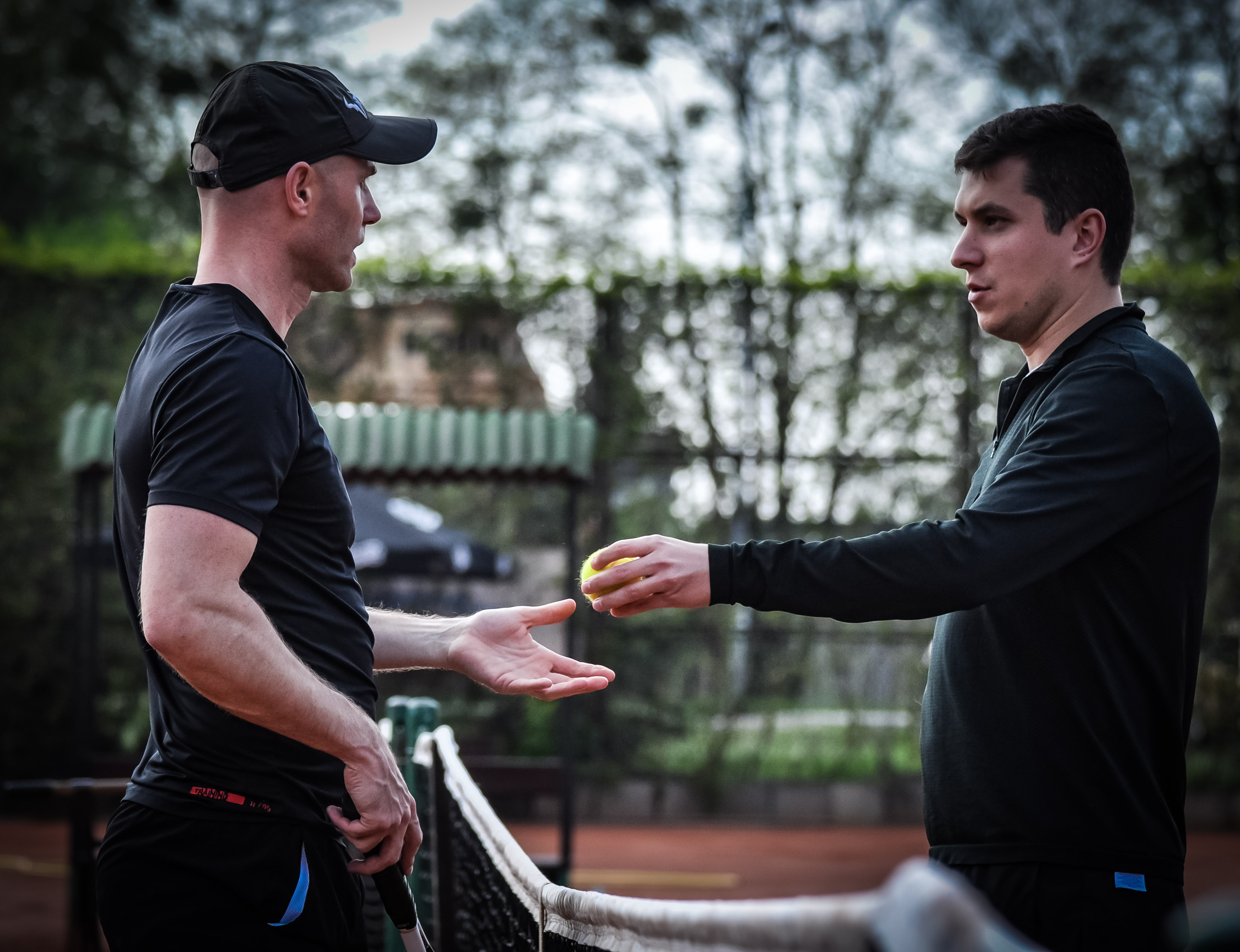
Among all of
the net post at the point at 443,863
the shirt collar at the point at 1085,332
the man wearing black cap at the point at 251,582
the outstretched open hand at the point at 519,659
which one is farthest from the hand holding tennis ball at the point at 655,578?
the net post at the point at 443,863

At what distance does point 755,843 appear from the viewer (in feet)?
35.9

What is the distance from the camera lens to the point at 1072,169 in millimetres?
2459

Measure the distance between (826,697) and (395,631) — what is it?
9.53 metres

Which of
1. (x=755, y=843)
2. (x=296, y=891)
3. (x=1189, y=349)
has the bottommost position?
(x=755, y=843)

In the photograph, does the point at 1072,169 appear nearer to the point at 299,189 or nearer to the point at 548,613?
the point at 548,613

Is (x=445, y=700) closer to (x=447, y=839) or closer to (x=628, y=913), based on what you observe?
(x=447, y=839)

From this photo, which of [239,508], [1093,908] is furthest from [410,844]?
[1093,908]

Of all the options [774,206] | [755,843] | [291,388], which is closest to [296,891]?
[291,388]

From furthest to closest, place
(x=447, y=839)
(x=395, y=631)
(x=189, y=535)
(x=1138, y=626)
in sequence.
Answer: (x=447, y=839)
(x=395, y=631)
(x=1138, y=626)
(x=189, y=535)

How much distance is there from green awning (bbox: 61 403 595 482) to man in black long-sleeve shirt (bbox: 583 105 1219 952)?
18.6 ft

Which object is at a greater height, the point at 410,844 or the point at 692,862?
the point at 410,844

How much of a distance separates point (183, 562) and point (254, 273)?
2.10ft

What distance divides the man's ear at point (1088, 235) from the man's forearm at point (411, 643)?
1.55m

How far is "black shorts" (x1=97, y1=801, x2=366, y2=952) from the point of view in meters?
1.95
